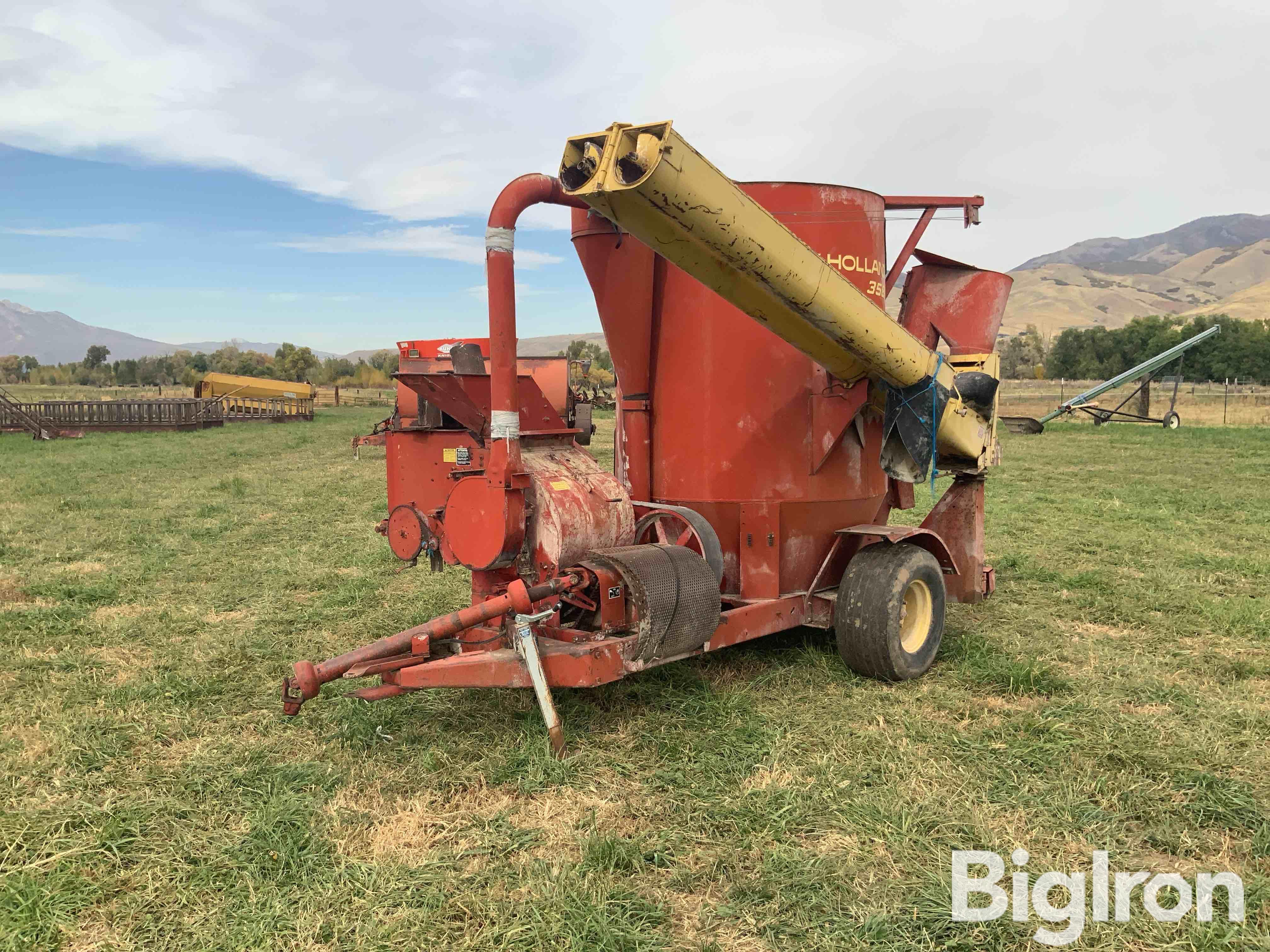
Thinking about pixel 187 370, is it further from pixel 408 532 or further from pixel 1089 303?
pixel 1089 303

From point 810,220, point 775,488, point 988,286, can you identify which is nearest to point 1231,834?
point 775,488

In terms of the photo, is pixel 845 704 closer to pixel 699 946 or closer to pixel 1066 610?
pixel 699 946

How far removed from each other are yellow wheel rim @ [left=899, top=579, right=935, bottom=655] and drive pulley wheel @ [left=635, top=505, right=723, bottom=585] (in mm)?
1233

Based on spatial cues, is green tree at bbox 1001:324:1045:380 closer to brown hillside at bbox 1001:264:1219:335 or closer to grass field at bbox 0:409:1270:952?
brown hillside at bbox 1001:264:1219:335

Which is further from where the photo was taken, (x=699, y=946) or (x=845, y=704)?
(x=845, y=704)

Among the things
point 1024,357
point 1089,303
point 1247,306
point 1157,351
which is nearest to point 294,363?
point 1157,351

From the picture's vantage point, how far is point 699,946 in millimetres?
2791

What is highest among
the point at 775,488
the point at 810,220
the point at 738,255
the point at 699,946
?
the point at 810,220

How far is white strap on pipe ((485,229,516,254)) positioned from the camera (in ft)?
13.9

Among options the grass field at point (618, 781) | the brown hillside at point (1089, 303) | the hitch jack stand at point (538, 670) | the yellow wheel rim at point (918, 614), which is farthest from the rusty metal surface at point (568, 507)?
the brown hillside at point (1089, 303)

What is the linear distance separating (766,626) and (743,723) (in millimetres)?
724

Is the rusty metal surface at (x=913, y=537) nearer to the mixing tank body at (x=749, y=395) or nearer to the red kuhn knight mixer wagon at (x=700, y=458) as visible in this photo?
the red kuhn knight mixer wagon at (x=700, y=458)

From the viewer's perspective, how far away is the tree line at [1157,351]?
5006 centimetres

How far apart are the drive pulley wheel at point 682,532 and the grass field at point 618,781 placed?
0.78m
